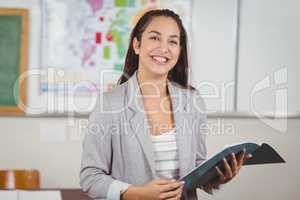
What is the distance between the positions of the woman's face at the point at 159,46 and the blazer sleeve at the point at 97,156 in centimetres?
21

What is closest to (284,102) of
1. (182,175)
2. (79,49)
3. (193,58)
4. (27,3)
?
(193,58)

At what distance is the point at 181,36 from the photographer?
4.73 feet

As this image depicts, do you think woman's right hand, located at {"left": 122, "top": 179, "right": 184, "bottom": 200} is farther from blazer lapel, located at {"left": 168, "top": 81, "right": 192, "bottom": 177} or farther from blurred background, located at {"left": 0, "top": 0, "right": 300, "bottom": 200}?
blurred background, located at {"left": 0, "top": 0, "right": 300, "bottom": 200}

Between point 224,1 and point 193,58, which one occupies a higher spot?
point 224,1

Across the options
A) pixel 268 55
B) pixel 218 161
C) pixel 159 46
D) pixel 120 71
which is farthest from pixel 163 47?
pixel 268 55

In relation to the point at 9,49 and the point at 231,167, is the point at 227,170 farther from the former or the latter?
the point at 9,49

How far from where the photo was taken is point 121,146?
1.30m

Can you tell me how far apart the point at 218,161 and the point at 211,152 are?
1680 mm

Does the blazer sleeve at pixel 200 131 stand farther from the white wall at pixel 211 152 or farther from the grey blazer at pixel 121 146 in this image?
the white wall at pixel 211 152

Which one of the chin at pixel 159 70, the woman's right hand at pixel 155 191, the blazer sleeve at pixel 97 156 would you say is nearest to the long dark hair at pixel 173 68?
the chin at pixel 159 70

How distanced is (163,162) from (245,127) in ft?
5.81

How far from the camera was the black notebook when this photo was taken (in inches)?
49.8

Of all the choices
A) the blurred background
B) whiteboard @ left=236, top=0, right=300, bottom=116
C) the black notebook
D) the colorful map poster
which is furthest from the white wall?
the black notebook

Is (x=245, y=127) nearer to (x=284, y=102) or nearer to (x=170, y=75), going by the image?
(x=284, y=102)
